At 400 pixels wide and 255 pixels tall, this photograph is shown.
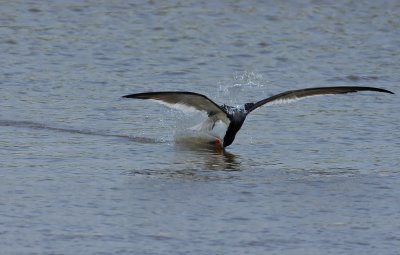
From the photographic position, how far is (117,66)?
17.1 metres

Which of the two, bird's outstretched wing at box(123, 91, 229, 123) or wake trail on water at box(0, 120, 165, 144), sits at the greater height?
bird's outstretched wing at box(123, 91, 229, 123)

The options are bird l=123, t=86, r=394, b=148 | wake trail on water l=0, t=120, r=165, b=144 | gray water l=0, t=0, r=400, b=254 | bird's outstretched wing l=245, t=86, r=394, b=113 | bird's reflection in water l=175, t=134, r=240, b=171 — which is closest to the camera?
gray water l=0, t=0, r=400, b=254

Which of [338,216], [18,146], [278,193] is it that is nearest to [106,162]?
[18,146]

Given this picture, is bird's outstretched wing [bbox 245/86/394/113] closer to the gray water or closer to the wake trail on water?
the gray water

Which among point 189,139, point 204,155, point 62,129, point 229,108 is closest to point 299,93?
point 229,108

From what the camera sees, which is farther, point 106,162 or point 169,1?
point 169,1

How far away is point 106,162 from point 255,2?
419 inches

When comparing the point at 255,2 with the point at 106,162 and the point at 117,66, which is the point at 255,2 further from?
the point at 106,162

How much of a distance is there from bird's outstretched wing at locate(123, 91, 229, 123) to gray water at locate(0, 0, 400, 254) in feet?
1.43

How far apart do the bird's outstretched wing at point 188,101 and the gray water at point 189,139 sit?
44cm

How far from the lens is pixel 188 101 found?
12.6 meters

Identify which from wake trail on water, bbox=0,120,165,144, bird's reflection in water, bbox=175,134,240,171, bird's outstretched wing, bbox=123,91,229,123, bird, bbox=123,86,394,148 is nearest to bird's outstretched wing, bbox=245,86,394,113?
bird, bbox=123,86,394,148

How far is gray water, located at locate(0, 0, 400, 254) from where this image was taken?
9.34 m

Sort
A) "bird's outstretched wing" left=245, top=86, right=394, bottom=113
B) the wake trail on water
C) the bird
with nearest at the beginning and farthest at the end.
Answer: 1. the bird
2. "bird's outstretched wing" left=245, top=86, right=394, bottom=113
3. the wake trail on water
